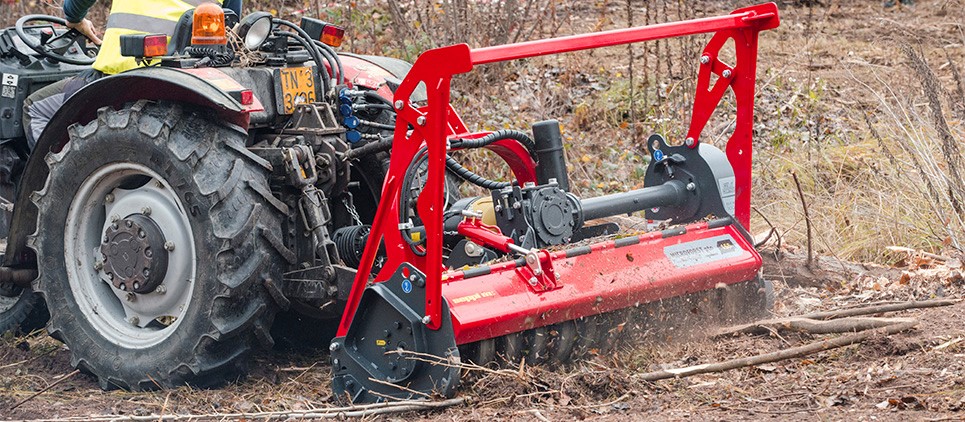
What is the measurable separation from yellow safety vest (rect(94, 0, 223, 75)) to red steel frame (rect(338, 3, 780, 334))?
1.28 metres

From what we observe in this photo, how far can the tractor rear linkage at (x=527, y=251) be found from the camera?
3803mm

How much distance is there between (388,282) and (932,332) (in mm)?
2030

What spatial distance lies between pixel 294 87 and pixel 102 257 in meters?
1.00

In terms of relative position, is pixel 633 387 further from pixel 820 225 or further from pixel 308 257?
pixel 820 225

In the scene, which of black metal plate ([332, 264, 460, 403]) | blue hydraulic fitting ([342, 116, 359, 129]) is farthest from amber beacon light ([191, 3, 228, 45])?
black metal plate ([332, 264, 460, 403])

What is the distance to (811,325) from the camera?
14.7 ft

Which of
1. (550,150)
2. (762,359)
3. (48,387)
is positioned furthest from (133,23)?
(762,359)

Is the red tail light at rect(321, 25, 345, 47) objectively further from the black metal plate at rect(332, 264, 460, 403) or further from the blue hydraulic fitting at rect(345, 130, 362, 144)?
the black metal plate at rect(332, 264, 460, 403)

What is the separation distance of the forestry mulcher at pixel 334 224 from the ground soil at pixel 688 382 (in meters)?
0.12

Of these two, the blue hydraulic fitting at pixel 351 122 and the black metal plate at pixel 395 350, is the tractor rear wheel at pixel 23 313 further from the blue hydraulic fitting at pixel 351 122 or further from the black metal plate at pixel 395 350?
the black metal plate at pixel 395 350

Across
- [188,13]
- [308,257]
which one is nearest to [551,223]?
[308,257]

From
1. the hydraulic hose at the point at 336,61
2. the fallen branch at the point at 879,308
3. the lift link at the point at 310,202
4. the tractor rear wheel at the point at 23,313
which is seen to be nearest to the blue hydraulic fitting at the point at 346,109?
the hydraulic hose at the point at 336,61

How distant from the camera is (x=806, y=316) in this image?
15.4 feet

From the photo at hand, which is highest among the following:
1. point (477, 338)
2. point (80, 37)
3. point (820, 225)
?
point (80, 37)
